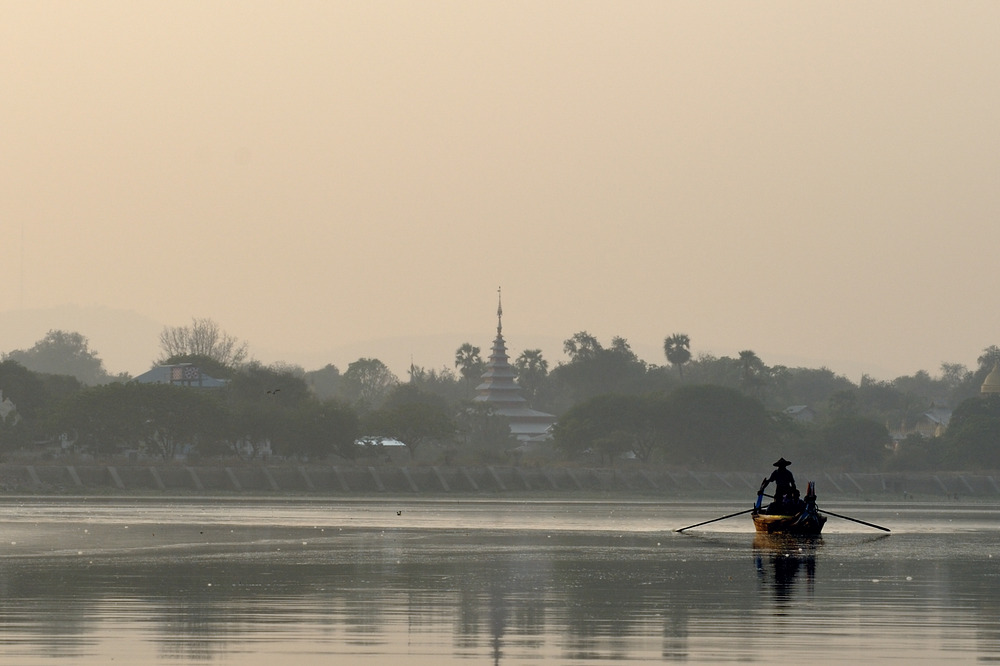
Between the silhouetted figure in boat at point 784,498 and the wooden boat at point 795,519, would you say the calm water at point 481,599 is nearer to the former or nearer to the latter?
the wooden boat at point 795,519

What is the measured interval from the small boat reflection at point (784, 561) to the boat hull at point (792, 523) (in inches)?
11.3

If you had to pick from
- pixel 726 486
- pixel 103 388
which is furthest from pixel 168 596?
pixel 726 486

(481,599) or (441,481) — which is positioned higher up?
(441,481)

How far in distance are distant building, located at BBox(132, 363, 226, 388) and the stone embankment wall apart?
32532 mm

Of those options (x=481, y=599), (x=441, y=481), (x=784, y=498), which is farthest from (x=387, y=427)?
(x=481, y=599)

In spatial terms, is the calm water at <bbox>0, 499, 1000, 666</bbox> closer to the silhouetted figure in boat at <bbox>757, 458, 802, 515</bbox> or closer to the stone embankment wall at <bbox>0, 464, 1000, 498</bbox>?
the silhouetted figure in boat at <bbox>757, 458, 802, 515</bbox>

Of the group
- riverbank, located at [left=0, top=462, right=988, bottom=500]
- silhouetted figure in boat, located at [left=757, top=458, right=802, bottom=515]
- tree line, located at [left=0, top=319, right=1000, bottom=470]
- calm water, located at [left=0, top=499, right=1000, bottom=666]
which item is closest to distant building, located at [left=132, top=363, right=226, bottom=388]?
tree line, located at [left=0, top=319, right=1000, bottom=470]

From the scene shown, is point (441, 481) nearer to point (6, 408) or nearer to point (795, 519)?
point (6, 408)

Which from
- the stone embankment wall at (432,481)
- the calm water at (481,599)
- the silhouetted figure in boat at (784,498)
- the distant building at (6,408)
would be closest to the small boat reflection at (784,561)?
the calm water at (481,599)

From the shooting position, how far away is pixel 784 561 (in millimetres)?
43750

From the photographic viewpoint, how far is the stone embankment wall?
134000 millimetres

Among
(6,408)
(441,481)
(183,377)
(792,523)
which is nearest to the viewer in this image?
(792,523)

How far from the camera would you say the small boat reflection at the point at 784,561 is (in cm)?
3430

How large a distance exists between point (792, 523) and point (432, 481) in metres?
96.0
